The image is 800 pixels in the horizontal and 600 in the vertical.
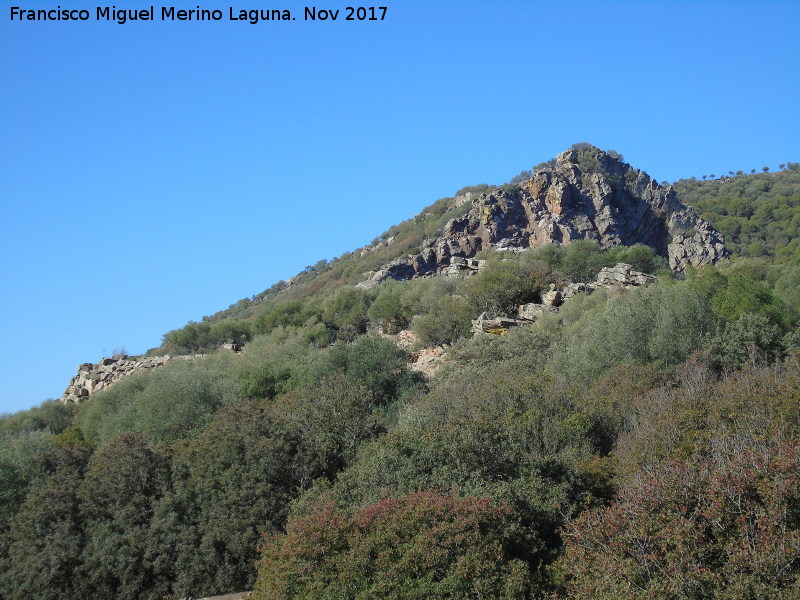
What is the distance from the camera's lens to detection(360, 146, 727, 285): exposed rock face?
7638cm

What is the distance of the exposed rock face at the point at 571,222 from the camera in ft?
251

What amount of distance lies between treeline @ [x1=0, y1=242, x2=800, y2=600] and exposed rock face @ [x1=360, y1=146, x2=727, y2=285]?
31069 mm

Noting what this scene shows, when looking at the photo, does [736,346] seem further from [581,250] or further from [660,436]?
[581,250]

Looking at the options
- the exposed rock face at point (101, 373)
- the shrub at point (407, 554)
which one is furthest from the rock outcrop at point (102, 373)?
the shrub at point (407, 554)

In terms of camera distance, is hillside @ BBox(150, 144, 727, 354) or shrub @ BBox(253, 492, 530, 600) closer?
shrub @ BBox(253, 492, 530, 600)

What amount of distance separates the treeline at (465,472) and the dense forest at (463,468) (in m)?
0.07

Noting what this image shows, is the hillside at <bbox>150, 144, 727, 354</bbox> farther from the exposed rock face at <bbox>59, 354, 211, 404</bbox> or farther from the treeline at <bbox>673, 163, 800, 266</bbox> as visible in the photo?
the exposed rock face at <bbox>59, 354, 211, 404</bbox>

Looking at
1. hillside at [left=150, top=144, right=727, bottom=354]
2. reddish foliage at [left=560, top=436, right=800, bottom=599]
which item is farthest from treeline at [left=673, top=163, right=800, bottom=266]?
reddish foliage at [left=560, top=436, right=800, bottom=599]

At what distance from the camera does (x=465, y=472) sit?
66.9 ft

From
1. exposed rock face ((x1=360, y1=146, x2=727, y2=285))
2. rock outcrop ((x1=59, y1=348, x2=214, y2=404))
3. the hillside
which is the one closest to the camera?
rock outcrop ((x1=59, y1=348, x2=214, y2=404))

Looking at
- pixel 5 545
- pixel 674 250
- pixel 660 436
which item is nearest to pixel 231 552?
pixel 5 545

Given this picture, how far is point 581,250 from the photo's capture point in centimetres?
5925

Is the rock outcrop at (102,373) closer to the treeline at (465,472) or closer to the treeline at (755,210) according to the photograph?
the treeline at (465,472)

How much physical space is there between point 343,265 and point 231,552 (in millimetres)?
81279
